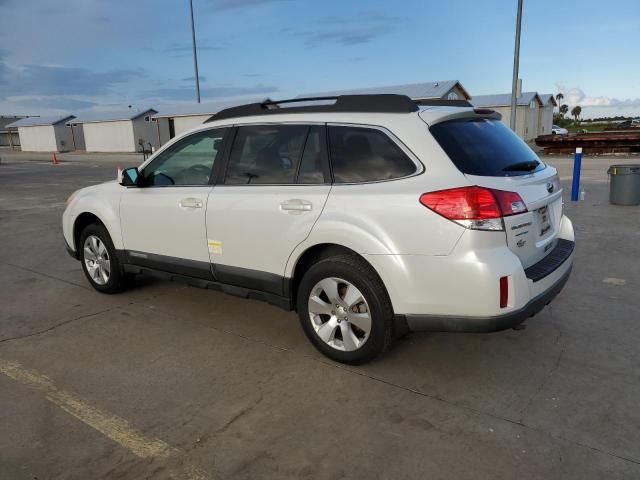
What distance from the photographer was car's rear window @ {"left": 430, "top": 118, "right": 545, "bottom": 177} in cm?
327

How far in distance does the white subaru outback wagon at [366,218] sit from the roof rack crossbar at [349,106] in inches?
0.5

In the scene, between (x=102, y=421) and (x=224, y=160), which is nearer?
(x=102, y=421)

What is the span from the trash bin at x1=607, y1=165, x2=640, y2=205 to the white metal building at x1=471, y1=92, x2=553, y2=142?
3076 centimetres

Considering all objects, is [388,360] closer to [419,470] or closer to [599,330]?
[419,470]

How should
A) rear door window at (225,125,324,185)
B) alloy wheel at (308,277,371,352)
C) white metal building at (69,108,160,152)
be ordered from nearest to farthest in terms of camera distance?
alloy wheel at (308,277,371,352) → rear door window at (225,125,324,185) → white metal building at (69,108,160,152)

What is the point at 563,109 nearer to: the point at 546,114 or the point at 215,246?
the point at 546,114

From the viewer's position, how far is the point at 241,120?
425cm

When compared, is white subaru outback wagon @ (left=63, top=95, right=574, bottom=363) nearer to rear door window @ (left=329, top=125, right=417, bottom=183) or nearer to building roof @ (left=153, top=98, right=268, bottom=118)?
rear door window @ (left=329, top=125, right=417, bottom=183)

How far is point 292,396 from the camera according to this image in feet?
10.9

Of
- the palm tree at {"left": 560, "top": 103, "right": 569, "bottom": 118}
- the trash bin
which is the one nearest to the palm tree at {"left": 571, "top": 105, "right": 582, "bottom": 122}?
the palm tree at {"left": 560, "top": 103, "right": 569, "bottom": 118}

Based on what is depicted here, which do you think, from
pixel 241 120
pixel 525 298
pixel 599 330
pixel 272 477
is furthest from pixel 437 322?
pixel 241 120

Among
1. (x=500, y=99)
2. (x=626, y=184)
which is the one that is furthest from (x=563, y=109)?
(x=626, y=184)

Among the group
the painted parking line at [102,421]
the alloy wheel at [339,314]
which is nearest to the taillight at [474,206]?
the alloy wheel at [339,314]

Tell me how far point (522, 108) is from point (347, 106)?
42.5 m
